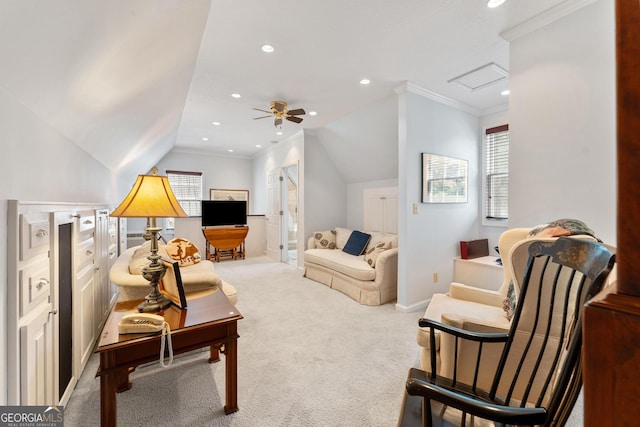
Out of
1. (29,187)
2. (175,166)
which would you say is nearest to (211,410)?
(29,187)

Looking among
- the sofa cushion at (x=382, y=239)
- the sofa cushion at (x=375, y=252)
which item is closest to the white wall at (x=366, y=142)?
the sofa cushion at (x=382, y=239)

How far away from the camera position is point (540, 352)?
1021 mm

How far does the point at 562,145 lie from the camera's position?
1930 millimetres

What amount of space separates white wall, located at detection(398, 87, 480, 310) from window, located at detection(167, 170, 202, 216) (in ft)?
18.2

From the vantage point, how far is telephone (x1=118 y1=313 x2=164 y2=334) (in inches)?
52.2

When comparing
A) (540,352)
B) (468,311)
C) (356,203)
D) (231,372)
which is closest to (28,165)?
(231,372)

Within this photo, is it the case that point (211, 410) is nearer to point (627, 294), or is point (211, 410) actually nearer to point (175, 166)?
point (627, 294)

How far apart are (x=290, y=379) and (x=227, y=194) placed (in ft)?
Result: 19.7

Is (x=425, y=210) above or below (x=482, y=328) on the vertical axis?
above

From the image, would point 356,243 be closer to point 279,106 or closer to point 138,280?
point 279,106

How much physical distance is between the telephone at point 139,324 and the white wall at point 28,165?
38 cm

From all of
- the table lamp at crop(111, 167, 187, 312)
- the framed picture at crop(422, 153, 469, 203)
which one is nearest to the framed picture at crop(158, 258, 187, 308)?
the table lamp at crop(111, 167, 187, 312)

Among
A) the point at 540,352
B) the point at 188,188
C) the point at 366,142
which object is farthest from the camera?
the point at 188,188

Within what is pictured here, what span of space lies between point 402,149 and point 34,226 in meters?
3.01
